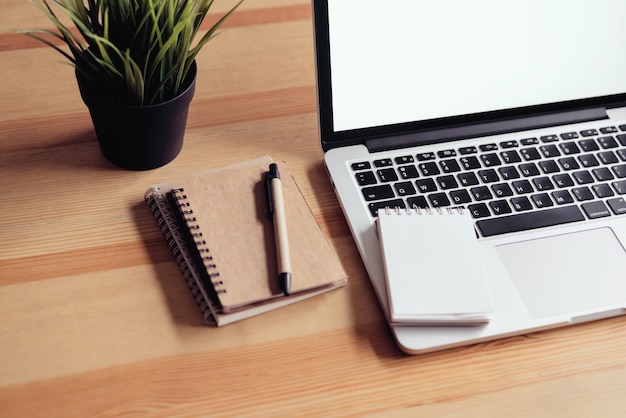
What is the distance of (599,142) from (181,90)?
0.51 meters

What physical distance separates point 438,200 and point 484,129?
0.13 m

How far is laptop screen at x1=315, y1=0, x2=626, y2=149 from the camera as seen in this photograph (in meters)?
0.72

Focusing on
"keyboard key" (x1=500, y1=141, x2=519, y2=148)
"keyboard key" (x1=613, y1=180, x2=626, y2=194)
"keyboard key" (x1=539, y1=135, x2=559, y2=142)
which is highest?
"keyboard key" (x1=500, y1=141, x2=519, y2=148)

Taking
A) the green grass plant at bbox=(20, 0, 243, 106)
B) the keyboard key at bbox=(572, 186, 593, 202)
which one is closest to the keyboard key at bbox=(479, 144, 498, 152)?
the keyboard key at bbox=(572, 186, 593, 202)

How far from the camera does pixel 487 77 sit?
2.56 feet

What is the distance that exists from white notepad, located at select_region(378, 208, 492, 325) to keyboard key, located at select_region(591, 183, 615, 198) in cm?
18

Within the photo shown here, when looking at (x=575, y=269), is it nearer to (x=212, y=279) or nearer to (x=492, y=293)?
(x=492, y=293)

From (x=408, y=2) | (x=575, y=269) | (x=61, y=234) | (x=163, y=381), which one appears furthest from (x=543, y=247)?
(x=61, y=234)

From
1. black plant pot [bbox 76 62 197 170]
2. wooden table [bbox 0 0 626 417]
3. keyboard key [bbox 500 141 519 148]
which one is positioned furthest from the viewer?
keyboard key [bbox 500 141 519 148]

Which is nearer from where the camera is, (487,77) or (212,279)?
(212,279)

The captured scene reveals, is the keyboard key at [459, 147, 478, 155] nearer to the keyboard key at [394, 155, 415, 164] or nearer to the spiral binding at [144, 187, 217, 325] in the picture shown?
the keyboard key at [394, 155, 415, 164]

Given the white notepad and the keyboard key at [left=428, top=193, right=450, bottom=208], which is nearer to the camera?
the white notepad

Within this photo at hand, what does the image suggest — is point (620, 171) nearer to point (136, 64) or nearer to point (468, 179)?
point (468, 179)

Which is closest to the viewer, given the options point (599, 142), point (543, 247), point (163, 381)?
point (163, 381)
